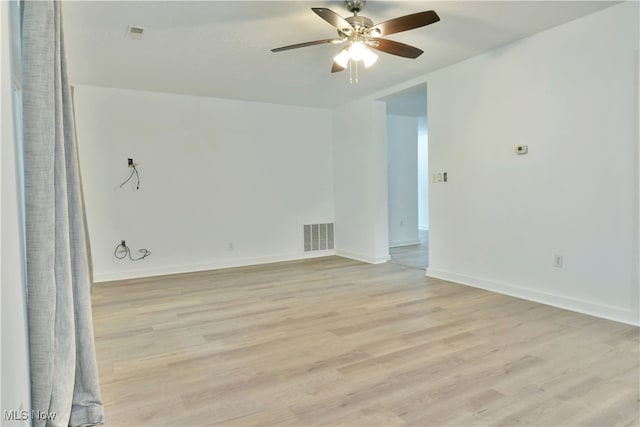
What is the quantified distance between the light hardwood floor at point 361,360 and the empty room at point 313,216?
0.07 ft

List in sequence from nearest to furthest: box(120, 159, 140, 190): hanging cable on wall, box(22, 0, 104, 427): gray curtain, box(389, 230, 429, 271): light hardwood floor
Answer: box(22, 0, 104, 427): gray curtain
box(120, 159, 140, 190): hanging cable on wall
box(389, 230, 429, 271): light hardwood floor

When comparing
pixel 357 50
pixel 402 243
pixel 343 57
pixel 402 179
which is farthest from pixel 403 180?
pixel 357 50

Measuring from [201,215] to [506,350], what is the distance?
4.26 metres

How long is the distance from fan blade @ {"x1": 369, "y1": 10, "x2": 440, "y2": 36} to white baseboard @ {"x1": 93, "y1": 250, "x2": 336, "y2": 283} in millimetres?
3965

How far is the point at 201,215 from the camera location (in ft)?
18.1

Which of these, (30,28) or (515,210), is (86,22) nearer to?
(30,28)

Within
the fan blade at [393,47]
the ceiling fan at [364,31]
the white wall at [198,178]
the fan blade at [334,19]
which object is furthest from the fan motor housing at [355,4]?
the white wall at [198,178]

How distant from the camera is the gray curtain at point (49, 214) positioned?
4.50 ft

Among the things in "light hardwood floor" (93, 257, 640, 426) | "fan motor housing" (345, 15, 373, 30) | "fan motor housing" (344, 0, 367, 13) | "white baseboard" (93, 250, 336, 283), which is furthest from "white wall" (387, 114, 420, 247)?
"fan motor housing" (344, 0, 367, 13)

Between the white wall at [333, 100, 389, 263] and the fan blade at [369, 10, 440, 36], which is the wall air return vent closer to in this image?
the white wall at [333, 100, 389, 263]

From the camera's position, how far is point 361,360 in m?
2.46

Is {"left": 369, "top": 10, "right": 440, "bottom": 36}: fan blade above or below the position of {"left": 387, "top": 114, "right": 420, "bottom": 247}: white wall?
above

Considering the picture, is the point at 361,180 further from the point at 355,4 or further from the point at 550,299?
the point at 355,4

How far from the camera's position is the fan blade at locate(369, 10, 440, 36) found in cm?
247
